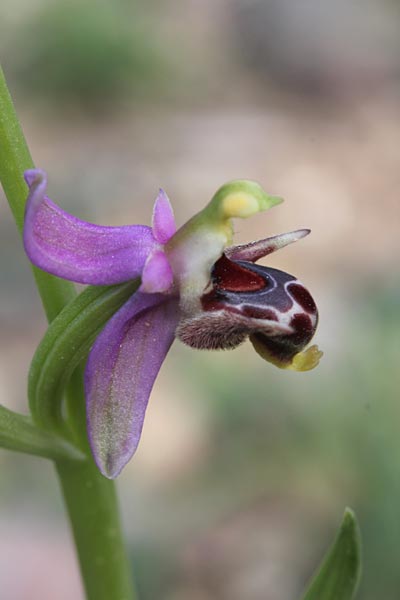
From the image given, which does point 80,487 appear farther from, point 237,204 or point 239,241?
point 239,241

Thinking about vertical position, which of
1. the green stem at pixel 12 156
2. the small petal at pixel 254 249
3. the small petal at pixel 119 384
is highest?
the green stem at pixel 12 156

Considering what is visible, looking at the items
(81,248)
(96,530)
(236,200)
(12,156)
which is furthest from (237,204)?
(96,530)

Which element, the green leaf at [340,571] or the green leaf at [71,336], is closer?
the green leaf at [71,336]

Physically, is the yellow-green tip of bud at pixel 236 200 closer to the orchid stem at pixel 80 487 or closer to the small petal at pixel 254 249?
the small petal at pixel 254 249

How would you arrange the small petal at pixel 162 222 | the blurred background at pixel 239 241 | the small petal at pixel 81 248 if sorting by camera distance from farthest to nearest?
the blurred background at pixel 239 241
the small petal at pixel 162 222
the small petal at pixel 81 248

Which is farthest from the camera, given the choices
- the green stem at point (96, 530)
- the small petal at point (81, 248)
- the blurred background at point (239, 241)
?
the blurred background at point (239, 241)

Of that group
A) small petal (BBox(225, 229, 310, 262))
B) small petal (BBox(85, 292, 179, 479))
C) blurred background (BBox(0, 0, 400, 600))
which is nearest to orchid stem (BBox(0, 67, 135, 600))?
small petal (BBox(85, 292, 179, 479))

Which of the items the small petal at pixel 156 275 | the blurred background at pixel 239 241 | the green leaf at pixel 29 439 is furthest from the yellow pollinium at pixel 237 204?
the blurred background at pixel 239 241

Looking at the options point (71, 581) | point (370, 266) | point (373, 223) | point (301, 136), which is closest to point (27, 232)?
point (71, 581)
